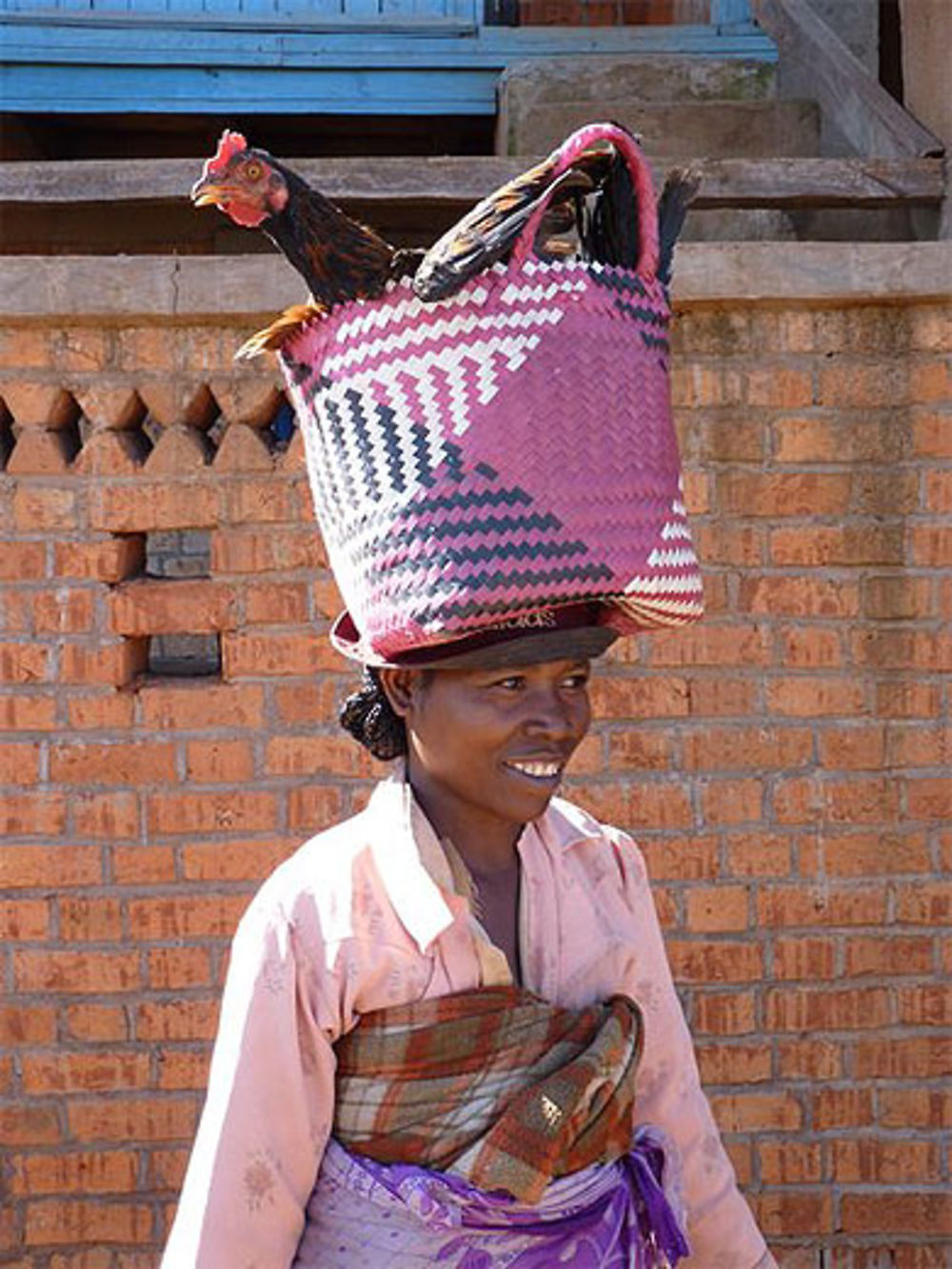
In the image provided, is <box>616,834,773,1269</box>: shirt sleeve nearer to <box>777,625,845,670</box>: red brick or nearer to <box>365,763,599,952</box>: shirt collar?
<box>365,763,599,952</box>: shirt collar

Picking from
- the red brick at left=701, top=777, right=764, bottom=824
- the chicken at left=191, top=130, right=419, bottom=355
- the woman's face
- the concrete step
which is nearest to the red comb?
the chicken at left=191, top=130, right=419, bottom=355

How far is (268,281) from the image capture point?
149 inches

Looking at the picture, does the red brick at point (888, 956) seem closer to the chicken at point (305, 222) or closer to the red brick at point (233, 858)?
the red brick at point (233, 858)

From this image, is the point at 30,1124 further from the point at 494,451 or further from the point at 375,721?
the point at 494,451

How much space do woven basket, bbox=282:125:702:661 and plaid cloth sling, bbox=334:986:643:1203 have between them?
42 centimetres

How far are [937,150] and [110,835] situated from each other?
8.69 ft

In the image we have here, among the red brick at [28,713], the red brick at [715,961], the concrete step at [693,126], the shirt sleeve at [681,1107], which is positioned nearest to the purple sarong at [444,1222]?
the shirt sleeve at [681,1107]

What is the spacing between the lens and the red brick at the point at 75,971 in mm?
3826

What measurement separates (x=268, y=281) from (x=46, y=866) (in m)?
1.27

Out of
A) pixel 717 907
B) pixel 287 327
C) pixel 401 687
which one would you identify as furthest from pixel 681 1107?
pixel 717 907

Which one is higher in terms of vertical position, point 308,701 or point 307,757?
point 308,701

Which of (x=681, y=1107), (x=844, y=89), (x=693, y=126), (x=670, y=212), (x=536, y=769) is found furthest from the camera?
(x=693, y=126)

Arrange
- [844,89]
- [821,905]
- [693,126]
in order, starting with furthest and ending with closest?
[693,126] → [844,89] → [821,905]

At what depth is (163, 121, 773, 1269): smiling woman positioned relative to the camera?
2.06m
